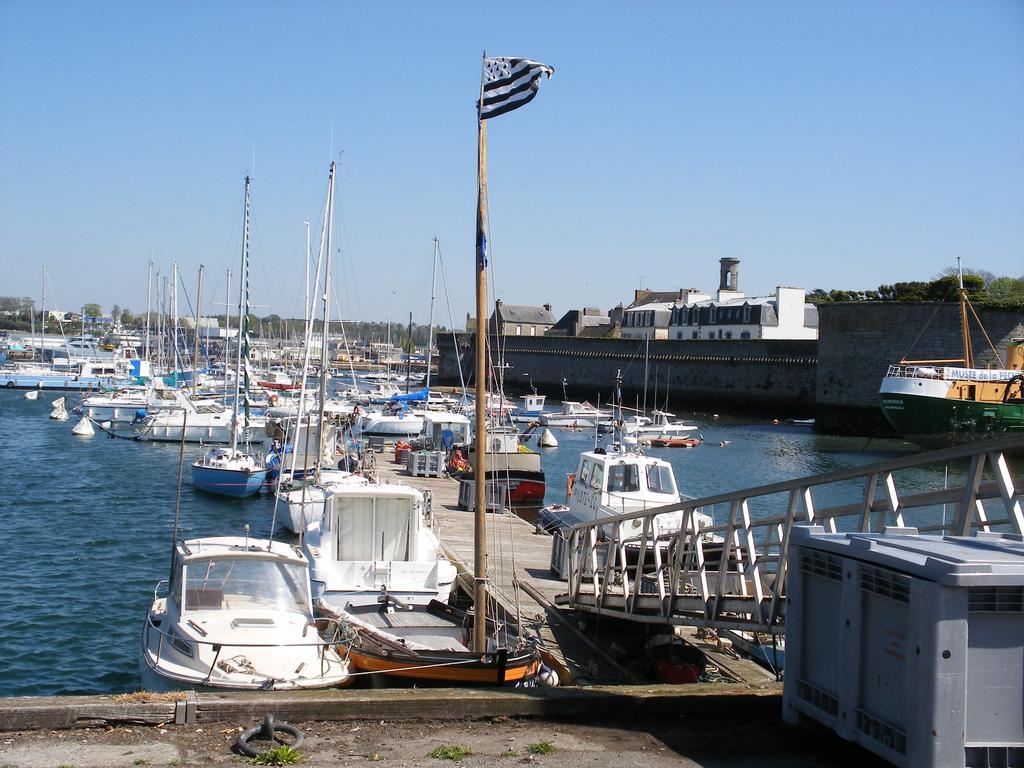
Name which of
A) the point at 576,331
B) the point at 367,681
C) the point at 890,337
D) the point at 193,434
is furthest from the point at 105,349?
the point at 367,681

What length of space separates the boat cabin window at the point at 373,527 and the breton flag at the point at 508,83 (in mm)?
8103

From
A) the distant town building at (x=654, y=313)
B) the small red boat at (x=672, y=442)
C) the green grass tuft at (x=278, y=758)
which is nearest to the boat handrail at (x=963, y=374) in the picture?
the small red boat at (x=672, y=442)

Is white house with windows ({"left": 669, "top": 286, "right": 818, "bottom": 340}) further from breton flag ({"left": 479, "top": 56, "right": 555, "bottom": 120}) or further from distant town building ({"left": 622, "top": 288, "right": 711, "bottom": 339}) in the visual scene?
breton flag ({"left": 479, "top": 56, "right": 555, "bottom": 120})

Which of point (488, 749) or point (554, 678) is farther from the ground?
point (488, 749)

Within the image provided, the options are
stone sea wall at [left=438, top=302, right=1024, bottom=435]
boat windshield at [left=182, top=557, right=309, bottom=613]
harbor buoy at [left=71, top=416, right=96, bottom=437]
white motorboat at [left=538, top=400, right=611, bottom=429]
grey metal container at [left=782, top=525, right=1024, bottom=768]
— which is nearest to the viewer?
grey metal container at [left=782, top=525, right=1024, bottom=768]

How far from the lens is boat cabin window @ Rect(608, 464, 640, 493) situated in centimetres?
2310

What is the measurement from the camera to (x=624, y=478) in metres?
23.2

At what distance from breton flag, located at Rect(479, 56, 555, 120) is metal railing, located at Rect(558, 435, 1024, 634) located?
540 centimetres

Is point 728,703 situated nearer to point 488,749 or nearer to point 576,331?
point 488,749

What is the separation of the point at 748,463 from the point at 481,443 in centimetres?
4553

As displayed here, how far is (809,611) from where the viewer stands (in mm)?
7293

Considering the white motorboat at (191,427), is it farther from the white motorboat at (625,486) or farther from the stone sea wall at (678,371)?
the white motorboat at (625,486)

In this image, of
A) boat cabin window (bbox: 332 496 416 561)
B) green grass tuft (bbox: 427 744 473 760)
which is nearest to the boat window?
boat cabin window (bbox: 332 496 416 561)

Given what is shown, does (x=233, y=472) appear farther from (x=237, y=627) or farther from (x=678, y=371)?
(x=678, y=371)
